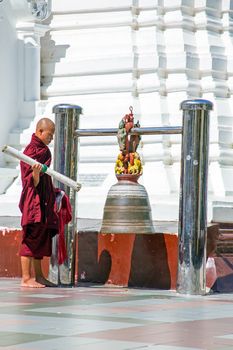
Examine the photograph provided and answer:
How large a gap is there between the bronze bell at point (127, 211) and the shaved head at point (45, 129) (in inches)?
30.6

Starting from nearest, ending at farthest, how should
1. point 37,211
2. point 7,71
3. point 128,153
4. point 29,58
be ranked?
point 37,211 → point 128,153 → point 7,71 → point 29,58

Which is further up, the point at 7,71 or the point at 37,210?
the point at 7,71

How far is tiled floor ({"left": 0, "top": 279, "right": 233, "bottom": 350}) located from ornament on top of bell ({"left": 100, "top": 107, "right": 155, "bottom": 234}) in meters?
0.58

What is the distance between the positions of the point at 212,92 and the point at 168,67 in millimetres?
605

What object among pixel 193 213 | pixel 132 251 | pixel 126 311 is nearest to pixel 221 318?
pixel 126 311

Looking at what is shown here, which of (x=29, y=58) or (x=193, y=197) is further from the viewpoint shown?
(x=29, y=58)

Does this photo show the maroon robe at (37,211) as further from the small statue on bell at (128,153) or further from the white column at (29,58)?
the white column at (29,58)

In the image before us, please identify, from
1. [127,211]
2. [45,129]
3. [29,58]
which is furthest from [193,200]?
[29,58]

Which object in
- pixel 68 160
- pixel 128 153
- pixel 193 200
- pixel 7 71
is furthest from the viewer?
pixel 7 71

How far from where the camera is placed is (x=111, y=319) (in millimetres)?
7566

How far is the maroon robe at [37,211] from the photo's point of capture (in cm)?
1020

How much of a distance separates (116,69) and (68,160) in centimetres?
345

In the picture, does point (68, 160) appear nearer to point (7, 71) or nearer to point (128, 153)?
point (128, 153)

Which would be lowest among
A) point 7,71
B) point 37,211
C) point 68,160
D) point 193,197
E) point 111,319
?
point 111,319
